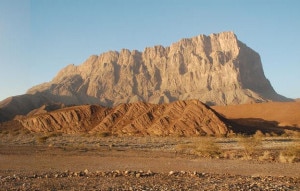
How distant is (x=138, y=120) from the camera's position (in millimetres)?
65188

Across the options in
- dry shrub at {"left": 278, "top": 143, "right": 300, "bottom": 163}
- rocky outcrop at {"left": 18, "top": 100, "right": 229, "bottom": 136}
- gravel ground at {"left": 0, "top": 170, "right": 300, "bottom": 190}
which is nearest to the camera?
gravel ground at {"left": 0, "top": 170, "right": 300, "bottom": 190}

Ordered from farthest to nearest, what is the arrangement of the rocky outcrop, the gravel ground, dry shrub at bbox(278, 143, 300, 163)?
the rocky outcrop
dry shrub at bbox(278, 143, 300, 163)
the gravel ground

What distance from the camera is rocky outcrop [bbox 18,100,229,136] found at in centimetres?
5831

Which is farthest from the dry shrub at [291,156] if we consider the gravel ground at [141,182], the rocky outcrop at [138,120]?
the rocky outcrop at [138,120]

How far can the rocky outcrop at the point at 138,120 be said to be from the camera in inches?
2296

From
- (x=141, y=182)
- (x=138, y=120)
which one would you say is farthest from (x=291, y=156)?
(x=138, y=120)

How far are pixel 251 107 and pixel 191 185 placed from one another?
3372 inches

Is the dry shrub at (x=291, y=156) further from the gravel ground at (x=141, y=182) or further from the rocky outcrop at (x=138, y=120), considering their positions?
the rocky outcrop at (x=138, y=120)

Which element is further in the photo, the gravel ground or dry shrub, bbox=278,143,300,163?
dry shrub, bbox=278,143,300,163

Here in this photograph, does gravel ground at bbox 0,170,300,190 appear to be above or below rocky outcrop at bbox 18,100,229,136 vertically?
below

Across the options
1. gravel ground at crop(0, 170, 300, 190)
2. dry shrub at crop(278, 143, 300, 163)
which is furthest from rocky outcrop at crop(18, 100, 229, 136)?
gravel ground at crop(0, 170, 300, 190)

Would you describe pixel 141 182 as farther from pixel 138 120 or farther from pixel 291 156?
pixel 138 120

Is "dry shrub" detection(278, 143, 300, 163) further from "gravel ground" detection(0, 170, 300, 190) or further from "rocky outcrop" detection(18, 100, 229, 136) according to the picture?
"rocky outcrop" detection(18, 100, 229, 136)

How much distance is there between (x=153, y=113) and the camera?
222ft
